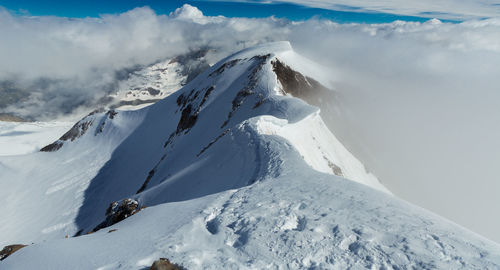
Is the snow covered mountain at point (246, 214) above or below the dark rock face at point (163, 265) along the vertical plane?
below

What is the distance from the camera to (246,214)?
11484 millimetres

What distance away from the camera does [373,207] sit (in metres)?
11.9

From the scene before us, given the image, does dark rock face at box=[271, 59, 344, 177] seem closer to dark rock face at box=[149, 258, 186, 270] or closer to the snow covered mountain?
the snow covered mountain

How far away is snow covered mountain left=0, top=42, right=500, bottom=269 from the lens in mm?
8906

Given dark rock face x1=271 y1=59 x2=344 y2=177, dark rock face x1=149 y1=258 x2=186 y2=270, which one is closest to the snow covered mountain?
dark rock face x1=149 y1=258 x2=186 y2=270

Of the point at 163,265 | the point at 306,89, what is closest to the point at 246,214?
the point at 163,265

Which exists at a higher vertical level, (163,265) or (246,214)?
(163,265)

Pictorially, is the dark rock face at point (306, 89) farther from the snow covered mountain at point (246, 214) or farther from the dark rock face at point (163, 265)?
the dark rock face at point (163, 265)

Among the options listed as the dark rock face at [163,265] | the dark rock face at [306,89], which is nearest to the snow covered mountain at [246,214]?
the dark rock face at [163,265]

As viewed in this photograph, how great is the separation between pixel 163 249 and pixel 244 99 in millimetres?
46754

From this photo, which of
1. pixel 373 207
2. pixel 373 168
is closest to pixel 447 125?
pixel 373 168

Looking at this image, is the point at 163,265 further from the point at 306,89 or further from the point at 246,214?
the point at 306,89

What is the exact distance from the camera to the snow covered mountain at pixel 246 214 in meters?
8.91

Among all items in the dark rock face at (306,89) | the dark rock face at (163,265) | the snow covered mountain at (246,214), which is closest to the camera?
the dark rock face at (163,265)
